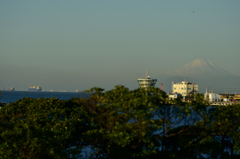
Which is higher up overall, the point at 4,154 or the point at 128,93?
the point at 128,93

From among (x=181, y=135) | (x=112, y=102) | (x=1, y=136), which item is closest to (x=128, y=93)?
(x=112, y=102)

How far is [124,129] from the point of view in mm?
29578

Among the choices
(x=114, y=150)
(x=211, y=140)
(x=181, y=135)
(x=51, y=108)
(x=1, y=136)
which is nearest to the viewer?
(x=1, y=136)

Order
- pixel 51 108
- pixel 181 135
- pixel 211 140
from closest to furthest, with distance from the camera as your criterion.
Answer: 1. pixel 181 135
2. pixel 211 140
3. pixel 51 108

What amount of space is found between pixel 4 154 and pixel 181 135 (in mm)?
14275

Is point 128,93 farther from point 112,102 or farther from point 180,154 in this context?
point 180,154

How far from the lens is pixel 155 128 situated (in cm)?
2912

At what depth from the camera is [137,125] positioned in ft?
94.8

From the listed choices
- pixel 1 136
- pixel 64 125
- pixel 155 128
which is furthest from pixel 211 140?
pixel 1 136

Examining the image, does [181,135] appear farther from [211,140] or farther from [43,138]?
[43,138]

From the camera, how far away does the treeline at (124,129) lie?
90.2ft

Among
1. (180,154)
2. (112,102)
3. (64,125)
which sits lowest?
(180,154)

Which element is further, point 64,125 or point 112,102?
point 64,125

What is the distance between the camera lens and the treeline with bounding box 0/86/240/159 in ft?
90.2
